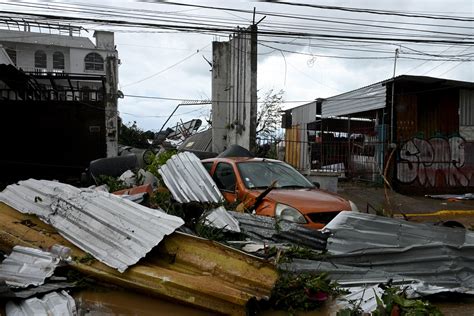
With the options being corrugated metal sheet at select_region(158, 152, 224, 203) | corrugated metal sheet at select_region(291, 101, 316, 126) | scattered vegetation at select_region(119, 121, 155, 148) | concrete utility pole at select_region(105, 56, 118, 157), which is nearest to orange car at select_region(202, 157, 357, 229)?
corrugated metal sheet at select_region(158, 152, 224, 203)

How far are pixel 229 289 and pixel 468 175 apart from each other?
1372 centimetres

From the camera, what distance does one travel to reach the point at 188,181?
7.52 metres

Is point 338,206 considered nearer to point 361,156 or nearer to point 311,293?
point 311,293

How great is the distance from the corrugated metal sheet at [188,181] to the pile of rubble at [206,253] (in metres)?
0.81

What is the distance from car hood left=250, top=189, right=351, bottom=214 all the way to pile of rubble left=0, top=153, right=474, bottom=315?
65 cm

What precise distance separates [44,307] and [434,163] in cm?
1398

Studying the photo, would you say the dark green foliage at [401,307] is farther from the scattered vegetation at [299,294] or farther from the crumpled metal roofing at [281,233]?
the crumpled metal roofing at [281,233]

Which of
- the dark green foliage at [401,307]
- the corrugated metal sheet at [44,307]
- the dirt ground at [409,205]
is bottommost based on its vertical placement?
the dirt ground at [409,205]

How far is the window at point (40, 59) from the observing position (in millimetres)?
35625

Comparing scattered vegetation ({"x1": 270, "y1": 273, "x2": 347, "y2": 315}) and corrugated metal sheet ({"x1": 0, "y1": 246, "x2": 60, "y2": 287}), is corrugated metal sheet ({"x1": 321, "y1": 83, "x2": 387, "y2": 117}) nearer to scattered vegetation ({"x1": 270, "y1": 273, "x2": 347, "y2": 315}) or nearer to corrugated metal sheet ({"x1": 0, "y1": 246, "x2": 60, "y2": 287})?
scattered vegetation ({"x1": 270, "y1": 273, "x2": 347, "y2": 315})

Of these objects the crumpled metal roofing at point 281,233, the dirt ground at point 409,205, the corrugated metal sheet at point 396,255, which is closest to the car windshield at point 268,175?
the crumpled metal roofing at point 281,233

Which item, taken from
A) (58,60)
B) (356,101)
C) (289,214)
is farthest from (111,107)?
(58,60)

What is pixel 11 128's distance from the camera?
15.3 m

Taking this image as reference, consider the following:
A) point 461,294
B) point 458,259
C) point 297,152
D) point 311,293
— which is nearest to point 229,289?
point 311,293
